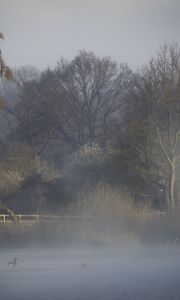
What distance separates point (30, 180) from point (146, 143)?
9.23 m

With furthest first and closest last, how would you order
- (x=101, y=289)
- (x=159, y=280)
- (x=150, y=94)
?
(x=150, y=94) → (x=159, y=280) → (x=101, y=289)

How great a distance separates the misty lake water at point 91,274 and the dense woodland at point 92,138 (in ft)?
20.9

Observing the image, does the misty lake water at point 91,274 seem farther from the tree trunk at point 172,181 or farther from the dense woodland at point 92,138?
the tree trunk at point 172,181

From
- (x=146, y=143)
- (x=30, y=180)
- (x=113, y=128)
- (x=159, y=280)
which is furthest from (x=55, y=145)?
(x=159, y=280)

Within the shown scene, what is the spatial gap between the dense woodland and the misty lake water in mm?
6366

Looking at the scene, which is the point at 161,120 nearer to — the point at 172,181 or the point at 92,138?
the point at 172,181

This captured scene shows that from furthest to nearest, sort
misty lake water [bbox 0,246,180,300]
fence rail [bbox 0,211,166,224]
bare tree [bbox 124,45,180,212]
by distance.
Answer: bare tree [bbox 124,45,180,212] < fence rail [bbox 0,211,166,224] < misty lake water [bbox 0,246,180,300]

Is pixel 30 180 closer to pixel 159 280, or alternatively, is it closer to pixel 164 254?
pixel 164 254

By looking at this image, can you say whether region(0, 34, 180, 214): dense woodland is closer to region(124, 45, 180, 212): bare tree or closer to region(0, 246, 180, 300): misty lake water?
region(124, 45, 180, 212): bare tree

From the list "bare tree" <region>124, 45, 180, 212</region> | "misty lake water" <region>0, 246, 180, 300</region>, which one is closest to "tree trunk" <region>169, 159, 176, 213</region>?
"bare tree" <region>124, 45, 180, 212</region>

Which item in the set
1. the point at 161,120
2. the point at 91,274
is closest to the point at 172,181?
the point at 161,120

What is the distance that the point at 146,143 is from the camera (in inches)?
Answer: 1976

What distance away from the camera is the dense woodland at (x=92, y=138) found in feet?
161

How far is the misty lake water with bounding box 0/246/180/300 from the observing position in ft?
84.4
